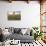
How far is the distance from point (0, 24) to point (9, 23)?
251 mm

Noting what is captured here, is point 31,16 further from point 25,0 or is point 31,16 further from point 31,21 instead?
point 25,0

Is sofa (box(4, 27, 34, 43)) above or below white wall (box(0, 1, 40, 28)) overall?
below

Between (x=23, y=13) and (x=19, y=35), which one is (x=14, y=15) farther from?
(x=19, y=35)

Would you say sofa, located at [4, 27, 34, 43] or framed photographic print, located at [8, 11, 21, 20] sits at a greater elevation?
framed photographic print, located at [8, 11, 21, 20]

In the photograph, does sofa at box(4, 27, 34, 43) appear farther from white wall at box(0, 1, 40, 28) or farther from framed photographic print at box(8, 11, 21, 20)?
framed photographic print at box(8, 11, 21, 20)

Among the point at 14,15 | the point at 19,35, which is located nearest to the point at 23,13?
the point at 14,15

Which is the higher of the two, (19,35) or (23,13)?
(23,13)

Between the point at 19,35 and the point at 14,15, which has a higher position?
the point at 14,15

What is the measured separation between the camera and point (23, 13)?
363 centimetres

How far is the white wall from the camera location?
3.59 metres

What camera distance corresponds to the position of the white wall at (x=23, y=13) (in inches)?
141

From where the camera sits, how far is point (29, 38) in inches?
140

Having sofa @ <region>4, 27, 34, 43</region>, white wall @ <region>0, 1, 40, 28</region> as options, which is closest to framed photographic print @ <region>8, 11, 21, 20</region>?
white wall @ <region>0, 1, 40, 28</region>

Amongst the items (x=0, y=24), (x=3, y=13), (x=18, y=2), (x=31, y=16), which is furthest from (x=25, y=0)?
(x=0, y=24)
